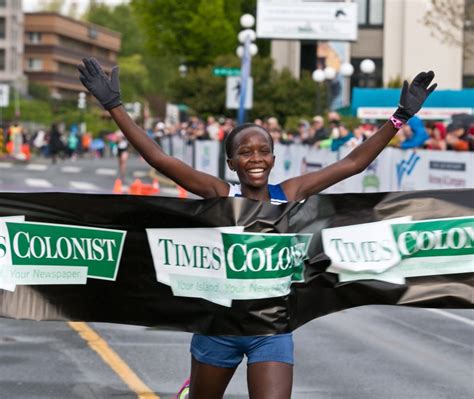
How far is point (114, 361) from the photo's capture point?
→ 9117 millimetres

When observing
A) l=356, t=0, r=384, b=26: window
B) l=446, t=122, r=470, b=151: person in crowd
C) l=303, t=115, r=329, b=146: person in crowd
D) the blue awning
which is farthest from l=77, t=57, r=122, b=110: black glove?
l=356, t=0, r=384, b=26: window

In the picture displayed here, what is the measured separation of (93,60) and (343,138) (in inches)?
697

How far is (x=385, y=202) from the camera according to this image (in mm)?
6102

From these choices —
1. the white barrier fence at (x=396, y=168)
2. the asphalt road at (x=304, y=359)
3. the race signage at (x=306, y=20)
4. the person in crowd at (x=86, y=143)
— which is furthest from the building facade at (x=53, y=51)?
the asphalt road at (x=304, y=359)

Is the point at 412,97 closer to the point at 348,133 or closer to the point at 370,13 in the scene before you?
the point at 348,133

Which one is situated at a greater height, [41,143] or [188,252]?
[188,252]

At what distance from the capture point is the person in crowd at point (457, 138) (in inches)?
714

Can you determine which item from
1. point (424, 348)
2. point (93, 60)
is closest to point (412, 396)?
point (424, 348)

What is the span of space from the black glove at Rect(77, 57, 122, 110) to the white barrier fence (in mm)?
12167

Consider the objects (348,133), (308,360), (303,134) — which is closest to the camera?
(308,360)

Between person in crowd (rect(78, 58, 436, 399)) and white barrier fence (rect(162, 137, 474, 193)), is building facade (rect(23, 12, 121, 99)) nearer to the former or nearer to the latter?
white barrier fence (rect(162, 137, 474, 193))

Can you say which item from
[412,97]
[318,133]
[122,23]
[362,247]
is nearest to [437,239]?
[362,247]

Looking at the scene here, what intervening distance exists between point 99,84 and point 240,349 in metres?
1.34

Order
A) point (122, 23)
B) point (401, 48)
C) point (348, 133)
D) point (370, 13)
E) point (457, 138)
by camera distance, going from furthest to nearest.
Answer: point (122, 23), point (370, 13), point (401, 48), point (348, 133), point (457, 138)
